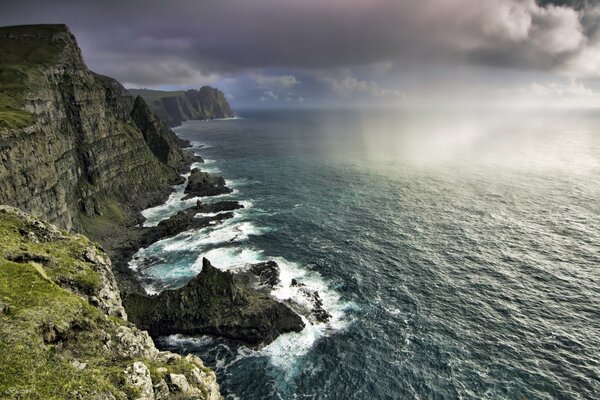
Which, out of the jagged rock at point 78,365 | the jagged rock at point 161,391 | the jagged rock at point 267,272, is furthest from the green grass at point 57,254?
the jagged rock at point 267,272

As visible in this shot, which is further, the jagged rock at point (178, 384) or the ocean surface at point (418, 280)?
the ocean surface at point (418, 280)

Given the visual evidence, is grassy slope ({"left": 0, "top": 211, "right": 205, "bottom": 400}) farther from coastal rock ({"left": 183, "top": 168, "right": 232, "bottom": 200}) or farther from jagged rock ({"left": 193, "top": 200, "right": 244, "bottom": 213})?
coastal rock ({"left": 183, "top": 168, "right": 232, "bottom": 200})

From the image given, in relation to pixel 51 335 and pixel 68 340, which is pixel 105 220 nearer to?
pixel 68 340

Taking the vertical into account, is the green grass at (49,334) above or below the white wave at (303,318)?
above

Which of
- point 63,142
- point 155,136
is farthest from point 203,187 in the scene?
point 63,142

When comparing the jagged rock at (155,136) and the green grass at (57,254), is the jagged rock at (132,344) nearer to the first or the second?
the green grass at (57,254)

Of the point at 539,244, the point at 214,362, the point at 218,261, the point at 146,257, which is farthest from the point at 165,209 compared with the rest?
the point at 539,244
